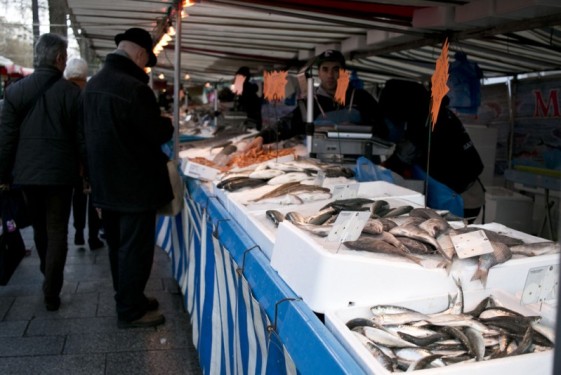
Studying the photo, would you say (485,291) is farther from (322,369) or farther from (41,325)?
(41,325)

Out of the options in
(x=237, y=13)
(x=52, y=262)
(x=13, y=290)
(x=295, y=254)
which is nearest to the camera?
(x=295, y=254)

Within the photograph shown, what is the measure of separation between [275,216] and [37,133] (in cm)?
295

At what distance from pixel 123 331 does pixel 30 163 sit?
160 cm

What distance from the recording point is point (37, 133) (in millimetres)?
4672

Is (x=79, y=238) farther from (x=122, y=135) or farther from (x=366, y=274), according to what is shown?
(x=366, y=274)

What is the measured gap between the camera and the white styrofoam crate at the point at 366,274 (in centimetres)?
172

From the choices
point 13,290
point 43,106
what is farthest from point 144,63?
point 13,290

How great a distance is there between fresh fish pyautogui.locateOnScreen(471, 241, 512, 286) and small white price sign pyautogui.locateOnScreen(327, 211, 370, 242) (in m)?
0.41

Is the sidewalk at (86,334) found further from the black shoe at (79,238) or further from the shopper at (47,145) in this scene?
the black shoe at (79,238)

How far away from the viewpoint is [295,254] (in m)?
1.93

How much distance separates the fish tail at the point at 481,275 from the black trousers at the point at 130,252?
2.95 meters

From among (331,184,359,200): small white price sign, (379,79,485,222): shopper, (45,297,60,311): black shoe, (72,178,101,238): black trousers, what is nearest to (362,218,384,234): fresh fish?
(331,184,359,200): small white price sign

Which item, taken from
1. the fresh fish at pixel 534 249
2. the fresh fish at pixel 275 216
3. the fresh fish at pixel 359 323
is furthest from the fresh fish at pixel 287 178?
the fresh fish at pixel 359 323

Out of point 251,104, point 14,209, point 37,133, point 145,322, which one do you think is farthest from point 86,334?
point 251,104
